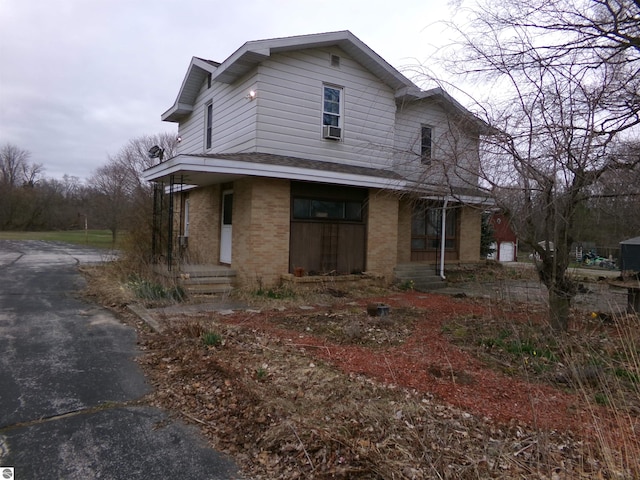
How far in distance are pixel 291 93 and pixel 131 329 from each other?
24.6 feet

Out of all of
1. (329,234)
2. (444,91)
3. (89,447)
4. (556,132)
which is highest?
(444,91)

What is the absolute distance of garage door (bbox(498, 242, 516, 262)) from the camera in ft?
91.2

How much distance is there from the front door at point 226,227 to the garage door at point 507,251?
21452mm

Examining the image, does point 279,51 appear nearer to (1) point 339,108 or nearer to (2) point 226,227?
(1) point 339,108

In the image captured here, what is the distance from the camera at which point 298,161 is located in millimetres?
11039

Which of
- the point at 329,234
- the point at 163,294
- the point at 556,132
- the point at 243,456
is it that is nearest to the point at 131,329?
the point at 163,294

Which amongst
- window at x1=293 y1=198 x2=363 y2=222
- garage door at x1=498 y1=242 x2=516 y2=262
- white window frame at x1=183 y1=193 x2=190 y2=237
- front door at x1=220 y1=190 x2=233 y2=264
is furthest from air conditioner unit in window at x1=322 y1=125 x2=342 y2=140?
garage door at x1=498 y1=242 x2=516 y2=262

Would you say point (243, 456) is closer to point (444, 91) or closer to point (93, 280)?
point (444, 91)

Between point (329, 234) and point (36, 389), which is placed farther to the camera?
point (329, 234)

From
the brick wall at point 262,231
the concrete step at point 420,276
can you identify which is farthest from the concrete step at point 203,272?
the concrete step at point 420,276

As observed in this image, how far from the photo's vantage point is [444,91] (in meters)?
6.18

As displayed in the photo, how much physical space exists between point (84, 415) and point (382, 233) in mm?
9944

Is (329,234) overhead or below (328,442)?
overhead

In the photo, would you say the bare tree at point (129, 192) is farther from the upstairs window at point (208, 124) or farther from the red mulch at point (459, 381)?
the red mulch at point (459, 381)
